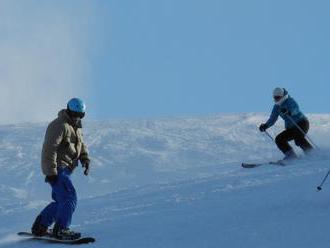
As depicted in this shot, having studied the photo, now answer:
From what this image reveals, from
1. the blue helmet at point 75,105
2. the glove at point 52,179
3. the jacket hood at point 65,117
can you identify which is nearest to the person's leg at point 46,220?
the glove at point 52,179

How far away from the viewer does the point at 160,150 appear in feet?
90.2

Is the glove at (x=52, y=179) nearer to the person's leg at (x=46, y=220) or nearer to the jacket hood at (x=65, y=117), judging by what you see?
the person's leg at (x=46, y=220)

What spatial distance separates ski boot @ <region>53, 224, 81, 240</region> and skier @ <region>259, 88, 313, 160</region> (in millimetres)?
7094

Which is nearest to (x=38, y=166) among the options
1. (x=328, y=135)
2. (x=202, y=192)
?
(x=328, y=135)

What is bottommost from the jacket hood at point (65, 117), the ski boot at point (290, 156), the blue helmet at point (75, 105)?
the jacket hood at point (65, 117)

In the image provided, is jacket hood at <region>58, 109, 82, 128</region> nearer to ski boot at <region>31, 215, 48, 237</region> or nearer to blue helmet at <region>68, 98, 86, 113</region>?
blue helmet at <region>68, 98, 86, 113</region>

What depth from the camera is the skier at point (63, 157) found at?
9.05 metres

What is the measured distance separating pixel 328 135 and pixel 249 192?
10925mm

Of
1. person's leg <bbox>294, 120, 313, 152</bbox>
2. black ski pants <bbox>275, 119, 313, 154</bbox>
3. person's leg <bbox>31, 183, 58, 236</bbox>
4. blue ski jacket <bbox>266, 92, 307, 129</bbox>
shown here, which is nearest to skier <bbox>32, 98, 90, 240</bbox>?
person's leg <bbox>31, 183, 58, 236</bbox>

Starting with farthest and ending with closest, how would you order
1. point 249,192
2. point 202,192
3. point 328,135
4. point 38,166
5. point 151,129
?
point 151,129, point 38,166, point 328,135, point 202,192, point 249,192

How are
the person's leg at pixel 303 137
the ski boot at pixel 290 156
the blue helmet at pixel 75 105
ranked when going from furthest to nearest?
the person's leg at pixel 303 137 < the ski boot at pixel 290 156 < the blue helmet at pixel 75 105

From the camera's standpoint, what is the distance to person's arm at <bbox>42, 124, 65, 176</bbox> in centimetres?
902

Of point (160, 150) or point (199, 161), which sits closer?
point (199, 161)

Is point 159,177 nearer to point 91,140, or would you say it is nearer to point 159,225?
point 91,140
